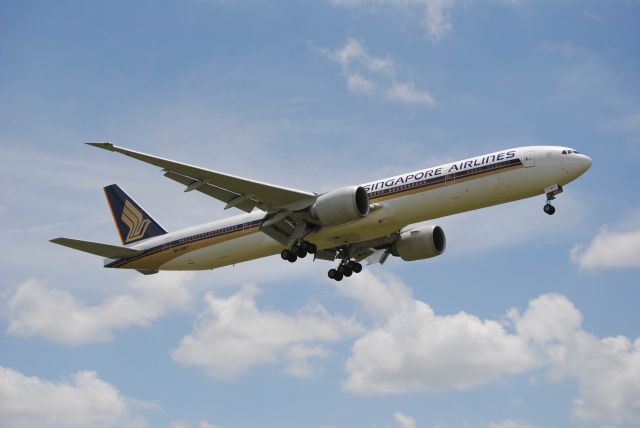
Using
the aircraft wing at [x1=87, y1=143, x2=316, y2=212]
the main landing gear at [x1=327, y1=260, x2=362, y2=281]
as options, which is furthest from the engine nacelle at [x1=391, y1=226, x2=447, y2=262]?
the aircraft wing at [x1=87, y1=143, x2=316, y2=212]

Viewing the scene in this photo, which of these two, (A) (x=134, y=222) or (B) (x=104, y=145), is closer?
(B) (x=104, y=145)

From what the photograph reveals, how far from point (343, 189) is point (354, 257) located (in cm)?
914

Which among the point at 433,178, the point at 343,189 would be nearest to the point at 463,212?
the point at 433,178

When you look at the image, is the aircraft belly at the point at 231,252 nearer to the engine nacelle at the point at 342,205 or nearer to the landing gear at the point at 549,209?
the engine nacelle at the point at 342,205

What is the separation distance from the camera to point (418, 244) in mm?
48344

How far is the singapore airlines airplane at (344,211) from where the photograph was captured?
130 feet

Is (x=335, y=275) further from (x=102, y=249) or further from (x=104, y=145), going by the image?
(x=104, y=145)

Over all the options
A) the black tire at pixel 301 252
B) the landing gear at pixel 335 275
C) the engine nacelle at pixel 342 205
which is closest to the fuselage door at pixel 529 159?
the engine nacelle at pixel 342 205

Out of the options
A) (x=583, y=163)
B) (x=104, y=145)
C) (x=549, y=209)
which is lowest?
(x=104, y=145)

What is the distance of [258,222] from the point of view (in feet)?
149

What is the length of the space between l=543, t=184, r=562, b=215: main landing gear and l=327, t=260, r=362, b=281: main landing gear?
1290 centimetres

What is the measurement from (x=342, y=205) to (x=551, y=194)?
9.40m

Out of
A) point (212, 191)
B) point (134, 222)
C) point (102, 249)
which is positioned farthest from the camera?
point (134, 222)

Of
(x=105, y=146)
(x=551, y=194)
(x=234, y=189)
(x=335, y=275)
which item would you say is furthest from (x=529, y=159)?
(x=105, y=146)
